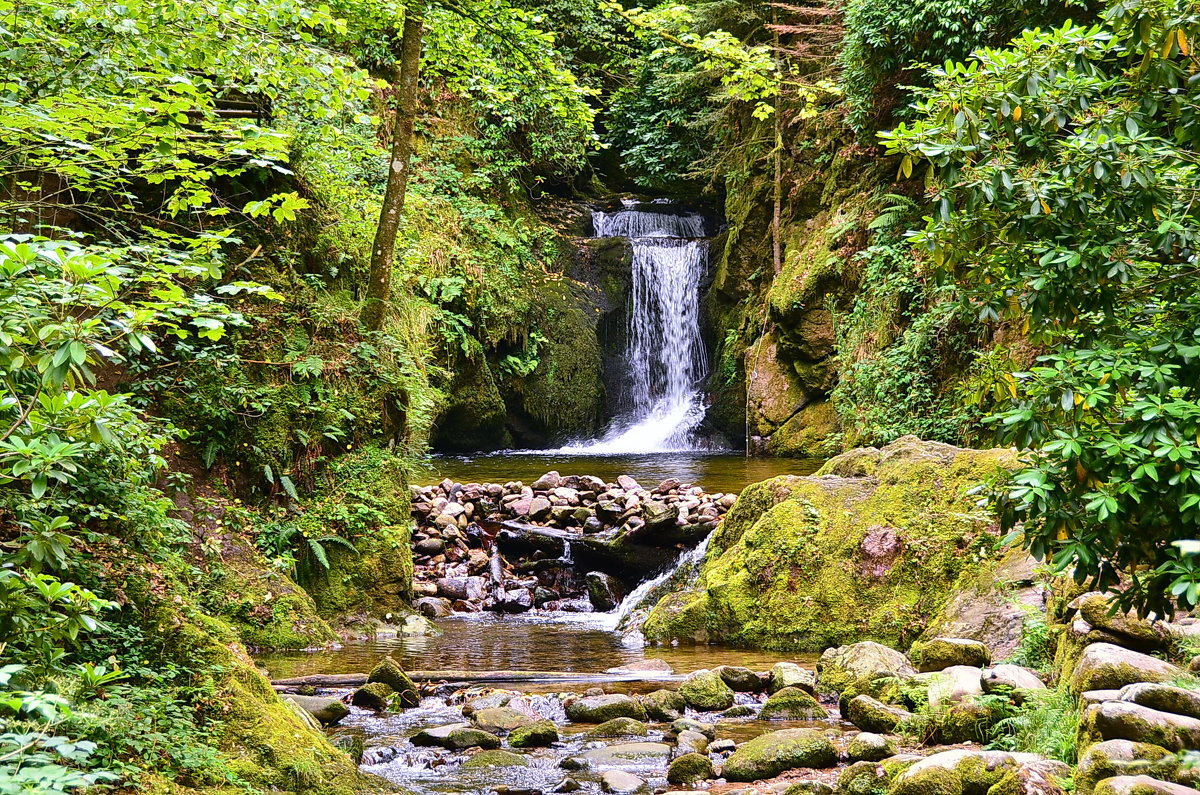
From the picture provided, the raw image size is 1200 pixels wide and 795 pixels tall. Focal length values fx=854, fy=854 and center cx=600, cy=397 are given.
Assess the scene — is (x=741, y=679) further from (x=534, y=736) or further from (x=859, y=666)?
(x=534, y=736)

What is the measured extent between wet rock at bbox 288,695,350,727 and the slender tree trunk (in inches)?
167

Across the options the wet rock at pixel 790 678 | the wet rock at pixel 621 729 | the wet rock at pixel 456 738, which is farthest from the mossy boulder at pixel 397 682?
the wet rock at pixel 790 678

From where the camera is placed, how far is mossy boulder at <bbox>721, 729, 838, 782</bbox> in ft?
15.3

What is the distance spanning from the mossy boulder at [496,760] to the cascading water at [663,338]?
15.6 m

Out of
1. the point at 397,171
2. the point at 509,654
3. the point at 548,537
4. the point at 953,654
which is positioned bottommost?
the point at 509,654

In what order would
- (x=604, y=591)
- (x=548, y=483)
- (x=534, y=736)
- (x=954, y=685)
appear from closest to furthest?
1. (x=954, y=685)
2. (x=534, y=736)
3. (x=604, y=591)
4. (x=548, y=483)

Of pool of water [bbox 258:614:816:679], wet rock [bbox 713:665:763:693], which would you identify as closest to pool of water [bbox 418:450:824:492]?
pool of water [bbox 258:614:816:679]

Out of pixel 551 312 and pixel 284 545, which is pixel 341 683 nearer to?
pixel 284 545

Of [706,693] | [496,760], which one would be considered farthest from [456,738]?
[706,693]

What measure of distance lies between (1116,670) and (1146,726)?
0.54m

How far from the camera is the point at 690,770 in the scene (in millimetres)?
4648

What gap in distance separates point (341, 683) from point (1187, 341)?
5512mm

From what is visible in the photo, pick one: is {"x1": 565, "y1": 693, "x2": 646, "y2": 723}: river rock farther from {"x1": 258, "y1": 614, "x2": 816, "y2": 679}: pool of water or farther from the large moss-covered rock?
the large moss-covered rock

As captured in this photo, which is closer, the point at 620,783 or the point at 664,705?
the point at 620,783
